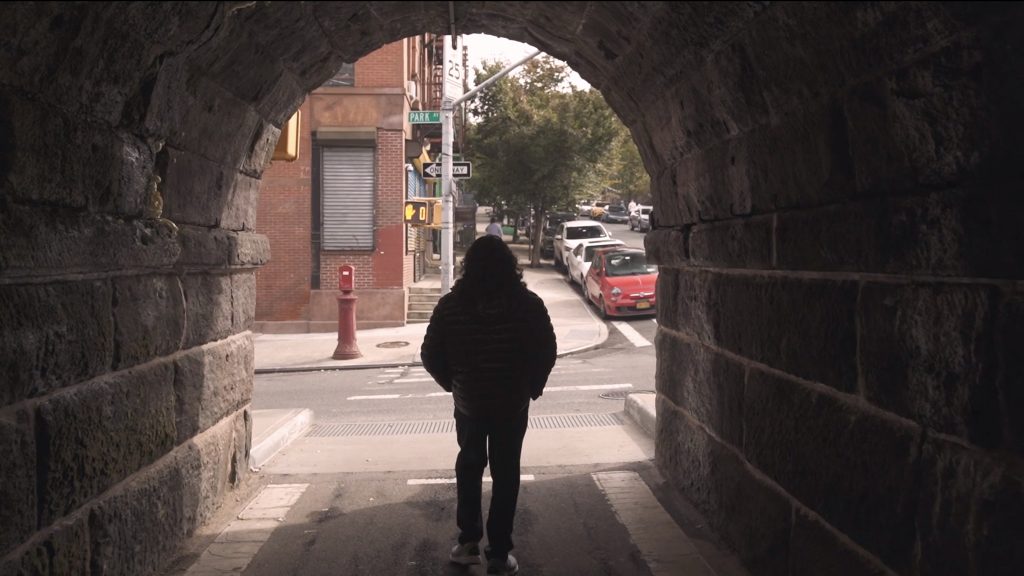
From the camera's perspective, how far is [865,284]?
10.4 feet

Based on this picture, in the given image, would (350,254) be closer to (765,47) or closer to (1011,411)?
(765,47)

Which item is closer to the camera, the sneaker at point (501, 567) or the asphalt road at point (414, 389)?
the sneaker at point (501, 567)

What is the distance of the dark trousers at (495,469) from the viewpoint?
451 cm

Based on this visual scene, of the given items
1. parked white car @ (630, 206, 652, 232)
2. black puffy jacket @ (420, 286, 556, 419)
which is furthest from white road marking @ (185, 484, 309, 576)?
parked white car @ (630, 206, 652, 232)

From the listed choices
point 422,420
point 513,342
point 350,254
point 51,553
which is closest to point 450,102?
point 350,254

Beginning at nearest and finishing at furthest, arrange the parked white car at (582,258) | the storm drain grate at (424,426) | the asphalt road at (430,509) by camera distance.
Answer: the asphalt road at (430,509) < the storm drain grate at (424,426) < the parked white car at (582,258)

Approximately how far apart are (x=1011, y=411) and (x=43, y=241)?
11.1 feet

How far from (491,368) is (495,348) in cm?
11

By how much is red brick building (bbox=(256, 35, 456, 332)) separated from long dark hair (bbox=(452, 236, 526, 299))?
14650 mm

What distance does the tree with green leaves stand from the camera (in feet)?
99.1

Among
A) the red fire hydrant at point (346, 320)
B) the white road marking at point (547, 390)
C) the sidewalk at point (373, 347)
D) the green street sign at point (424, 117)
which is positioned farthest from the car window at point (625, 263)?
the white road marking at point (547, 390)

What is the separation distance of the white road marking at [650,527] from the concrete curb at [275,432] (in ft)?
9.55

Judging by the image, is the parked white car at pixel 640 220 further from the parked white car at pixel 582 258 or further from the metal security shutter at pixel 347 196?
the metal security shutter at pixel 347 196

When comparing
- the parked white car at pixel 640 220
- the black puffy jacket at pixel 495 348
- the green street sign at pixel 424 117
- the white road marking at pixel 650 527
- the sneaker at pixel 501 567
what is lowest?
the white road marking at pixel 650 527
